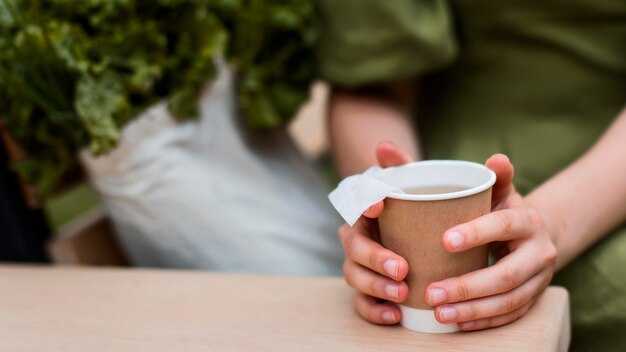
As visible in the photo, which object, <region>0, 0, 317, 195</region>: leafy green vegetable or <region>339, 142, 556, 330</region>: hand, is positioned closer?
<region>339, 142, 556, 330</region>: hand

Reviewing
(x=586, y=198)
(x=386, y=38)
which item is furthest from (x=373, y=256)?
(x=386, y=38)

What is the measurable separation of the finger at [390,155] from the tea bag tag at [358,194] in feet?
0.11

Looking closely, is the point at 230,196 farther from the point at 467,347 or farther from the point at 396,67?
the point at 467,347

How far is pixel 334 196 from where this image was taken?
0.60 metres

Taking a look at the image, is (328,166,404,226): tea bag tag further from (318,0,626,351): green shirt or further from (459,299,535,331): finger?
(318,0,626,351): green shirt

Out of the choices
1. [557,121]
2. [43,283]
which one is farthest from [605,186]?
[43,283]

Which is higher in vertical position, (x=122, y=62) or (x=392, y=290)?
(x=122, y=62)

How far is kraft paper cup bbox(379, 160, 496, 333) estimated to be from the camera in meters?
0.54

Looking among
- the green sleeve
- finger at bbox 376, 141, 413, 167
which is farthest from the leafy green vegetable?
finger at bbox 376, 141, 413, 167

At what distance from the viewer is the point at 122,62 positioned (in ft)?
2.78

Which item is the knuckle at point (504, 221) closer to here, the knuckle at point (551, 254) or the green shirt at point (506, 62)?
the knuckle at point (551, 254)

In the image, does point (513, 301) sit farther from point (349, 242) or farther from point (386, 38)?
point (386, 38)

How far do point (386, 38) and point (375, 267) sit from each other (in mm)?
408

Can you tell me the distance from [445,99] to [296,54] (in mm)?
226
